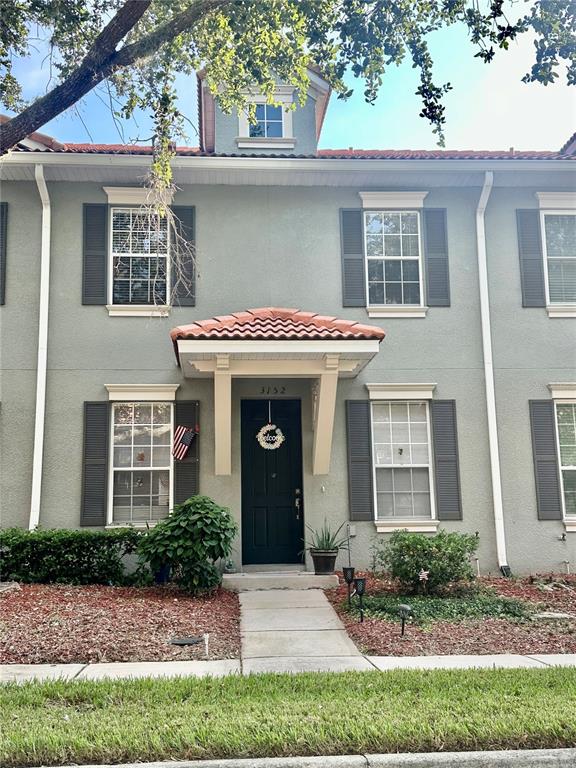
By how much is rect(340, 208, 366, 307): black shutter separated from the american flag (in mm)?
3273

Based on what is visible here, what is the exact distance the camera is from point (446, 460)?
36.2 ft

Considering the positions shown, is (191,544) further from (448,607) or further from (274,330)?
(448,607)

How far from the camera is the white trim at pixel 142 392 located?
10828mm

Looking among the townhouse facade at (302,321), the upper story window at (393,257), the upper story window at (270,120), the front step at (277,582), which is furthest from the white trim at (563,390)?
the upper story window at (270,120)

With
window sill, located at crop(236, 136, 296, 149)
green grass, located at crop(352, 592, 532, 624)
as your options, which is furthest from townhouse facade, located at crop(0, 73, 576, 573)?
green grass, located at crop(352, 592, 532, 624)

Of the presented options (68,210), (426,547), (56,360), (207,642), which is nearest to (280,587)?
(426,547)

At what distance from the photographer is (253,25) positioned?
8219 mm

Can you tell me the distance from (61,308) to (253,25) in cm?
524

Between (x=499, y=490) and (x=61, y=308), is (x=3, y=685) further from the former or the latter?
(x=499, y=490)

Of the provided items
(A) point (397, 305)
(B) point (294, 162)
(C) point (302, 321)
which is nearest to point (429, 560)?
(C) point (302, 321)

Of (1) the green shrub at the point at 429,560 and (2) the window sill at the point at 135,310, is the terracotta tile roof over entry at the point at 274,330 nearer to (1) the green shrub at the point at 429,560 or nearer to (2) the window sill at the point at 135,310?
(2) the window sill at the point at 135,310

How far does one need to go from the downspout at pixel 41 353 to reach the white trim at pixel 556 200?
26.8 feet

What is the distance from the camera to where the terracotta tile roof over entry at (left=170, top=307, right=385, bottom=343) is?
31.0 ft

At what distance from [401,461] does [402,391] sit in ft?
3.70
